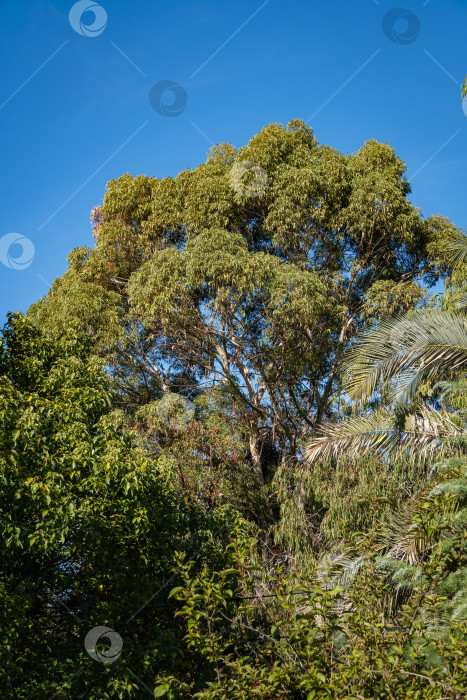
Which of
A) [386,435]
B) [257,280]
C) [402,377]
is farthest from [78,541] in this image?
[257,280]

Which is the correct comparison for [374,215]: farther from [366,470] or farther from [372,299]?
[366,470]

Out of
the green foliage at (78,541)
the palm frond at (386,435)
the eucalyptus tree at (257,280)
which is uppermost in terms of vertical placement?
the eucalyptus tree at (257,280)

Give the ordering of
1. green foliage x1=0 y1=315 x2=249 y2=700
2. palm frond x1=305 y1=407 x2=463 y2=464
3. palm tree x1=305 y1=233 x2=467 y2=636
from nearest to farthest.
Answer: green foliage x1=0 y1=315 x2=249 y2=700 < palm tree x1=305 y1=233 x2=467 y2=636 < palm frond x1=305 y1=407 x2=463 y2=464

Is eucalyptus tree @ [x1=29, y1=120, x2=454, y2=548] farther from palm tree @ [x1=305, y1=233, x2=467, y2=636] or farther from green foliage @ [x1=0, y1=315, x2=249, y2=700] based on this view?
green foliage @ [x1=0, y1=315, x2=249, y2=700]

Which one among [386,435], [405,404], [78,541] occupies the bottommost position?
[78,541]

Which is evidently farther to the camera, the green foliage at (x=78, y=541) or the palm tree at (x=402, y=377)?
the palm tree at (x=402, y=377)

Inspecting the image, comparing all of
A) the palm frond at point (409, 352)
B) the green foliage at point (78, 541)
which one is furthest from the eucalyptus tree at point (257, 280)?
the green foliage at point (78, 541)

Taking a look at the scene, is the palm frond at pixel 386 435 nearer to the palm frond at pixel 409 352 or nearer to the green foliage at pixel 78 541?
the palm frond at pixel 409 352

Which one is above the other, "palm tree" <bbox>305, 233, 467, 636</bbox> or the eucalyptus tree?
the eucalyptus tree

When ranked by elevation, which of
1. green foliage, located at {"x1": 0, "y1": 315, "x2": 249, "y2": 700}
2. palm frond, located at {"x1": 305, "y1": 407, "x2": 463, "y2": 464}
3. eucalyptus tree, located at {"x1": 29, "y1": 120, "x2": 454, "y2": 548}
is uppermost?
eucalyptus tree, located at {"x1": 29, "y1": 120, "x2": 454, "y2": 548}

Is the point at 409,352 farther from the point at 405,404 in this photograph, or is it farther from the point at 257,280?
the point at 257,280

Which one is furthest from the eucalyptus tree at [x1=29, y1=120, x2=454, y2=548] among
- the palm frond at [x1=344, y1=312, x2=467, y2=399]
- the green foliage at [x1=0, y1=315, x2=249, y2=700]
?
the green foliage at [x1=0, y1=315, x2=249, y2=700]

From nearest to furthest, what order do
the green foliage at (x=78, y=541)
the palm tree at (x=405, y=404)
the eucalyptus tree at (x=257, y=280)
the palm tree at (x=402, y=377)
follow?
the green foliage at (x=78, y=541), the palm tree at (x=405, y=404), the palm tree at (x=402, y=377), the eucalyptus tree at (x=257, y=280)

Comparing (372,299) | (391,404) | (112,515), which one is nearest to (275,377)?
(372,299)
